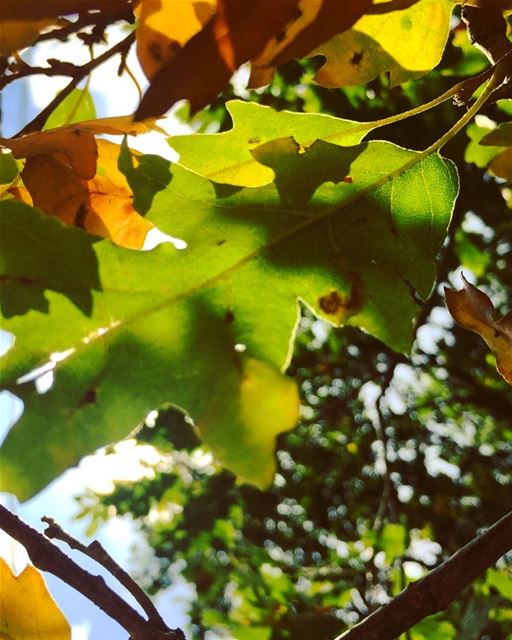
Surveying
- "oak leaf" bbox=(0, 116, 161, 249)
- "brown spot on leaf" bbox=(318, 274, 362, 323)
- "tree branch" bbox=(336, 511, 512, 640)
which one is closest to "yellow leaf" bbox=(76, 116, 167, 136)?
"oak leaf" bbox=(0, 116, 161, 249)

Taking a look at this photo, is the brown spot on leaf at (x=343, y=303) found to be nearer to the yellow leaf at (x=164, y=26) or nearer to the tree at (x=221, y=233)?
the tree at (x=221, y=233)

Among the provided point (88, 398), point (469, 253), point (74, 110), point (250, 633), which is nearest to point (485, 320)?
point (88, 398)

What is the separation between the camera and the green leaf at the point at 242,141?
67 centimetres

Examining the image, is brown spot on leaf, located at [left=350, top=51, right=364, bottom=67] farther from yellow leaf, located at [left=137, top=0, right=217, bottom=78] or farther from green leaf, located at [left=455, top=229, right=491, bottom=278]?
green leaf, located at [left=455, top=229, right=491, bottom=278]

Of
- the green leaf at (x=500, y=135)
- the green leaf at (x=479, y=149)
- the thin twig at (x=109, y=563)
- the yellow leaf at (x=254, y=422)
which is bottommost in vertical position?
the green leaf at (x=479, y=149)

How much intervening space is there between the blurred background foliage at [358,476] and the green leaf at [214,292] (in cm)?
48

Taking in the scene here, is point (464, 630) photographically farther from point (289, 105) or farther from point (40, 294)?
point (289, 105)

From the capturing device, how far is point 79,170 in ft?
2.06

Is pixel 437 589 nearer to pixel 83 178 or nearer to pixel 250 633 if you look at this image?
pixel 83 178

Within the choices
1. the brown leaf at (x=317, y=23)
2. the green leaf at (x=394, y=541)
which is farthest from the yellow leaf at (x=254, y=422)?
the green leaf at (x=394, y=541)

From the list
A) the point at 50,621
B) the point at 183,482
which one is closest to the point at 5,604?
the point at 50,621

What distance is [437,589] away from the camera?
66 centimetres

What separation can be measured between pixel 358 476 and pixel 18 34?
3609 millimetres

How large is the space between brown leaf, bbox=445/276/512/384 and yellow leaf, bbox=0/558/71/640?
1.49 ft
